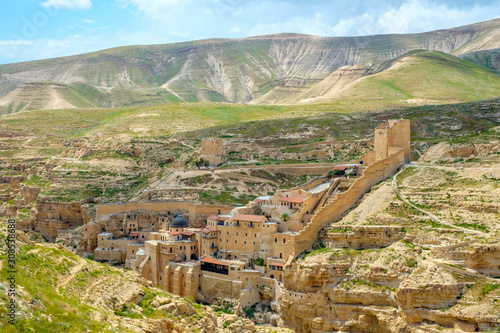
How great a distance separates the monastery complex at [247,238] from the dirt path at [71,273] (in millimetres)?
14451

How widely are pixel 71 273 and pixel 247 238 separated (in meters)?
19.2

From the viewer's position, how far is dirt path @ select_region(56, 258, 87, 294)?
29505 millimetres

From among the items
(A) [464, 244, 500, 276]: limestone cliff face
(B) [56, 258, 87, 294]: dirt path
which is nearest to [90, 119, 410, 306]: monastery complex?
(A) [464, 244, 500, 276]: limestone cliff face

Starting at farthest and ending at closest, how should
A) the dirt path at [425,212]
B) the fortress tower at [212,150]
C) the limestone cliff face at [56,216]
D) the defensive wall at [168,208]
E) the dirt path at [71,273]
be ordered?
1. the fortress tower at [212,150]
2. the limestone cliff face at [56,216]
3. the defensive wall at [168,208]
4. the dirt path at [425,212]
5. the dirt path at [71,273]

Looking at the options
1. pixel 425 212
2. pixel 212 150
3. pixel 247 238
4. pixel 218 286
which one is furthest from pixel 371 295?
pixel 212 150

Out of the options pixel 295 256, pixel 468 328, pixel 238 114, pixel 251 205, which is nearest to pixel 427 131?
pixel 251 205

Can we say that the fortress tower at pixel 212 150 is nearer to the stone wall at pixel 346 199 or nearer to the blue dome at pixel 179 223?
the blue dome at pixel 179 223

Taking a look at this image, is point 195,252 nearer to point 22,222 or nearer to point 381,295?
point 381,295

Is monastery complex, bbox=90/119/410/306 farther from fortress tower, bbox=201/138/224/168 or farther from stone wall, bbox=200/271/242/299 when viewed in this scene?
fortress tower, bbox=201/138/224/168

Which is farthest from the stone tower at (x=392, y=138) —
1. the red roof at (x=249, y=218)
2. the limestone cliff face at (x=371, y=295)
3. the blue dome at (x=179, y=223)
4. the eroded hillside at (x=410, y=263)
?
the blue dome at (x=179, y=223)

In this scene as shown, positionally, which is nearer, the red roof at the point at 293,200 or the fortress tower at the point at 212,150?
the red roof at the point at 293,200

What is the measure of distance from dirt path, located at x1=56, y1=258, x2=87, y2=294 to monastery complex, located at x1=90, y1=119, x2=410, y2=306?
47.4ft

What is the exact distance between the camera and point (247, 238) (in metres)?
48.3

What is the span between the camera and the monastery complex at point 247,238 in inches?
1810
